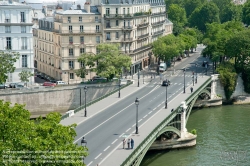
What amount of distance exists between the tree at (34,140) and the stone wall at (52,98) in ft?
127

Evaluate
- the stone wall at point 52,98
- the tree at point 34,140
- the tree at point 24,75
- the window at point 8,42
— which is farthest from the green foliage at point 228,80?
the tree at point 34,140

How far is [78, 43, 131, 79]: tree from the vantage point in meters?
85.4

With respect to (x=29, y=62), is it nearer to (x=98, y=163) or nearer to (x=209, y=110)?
(x=209, y=110)

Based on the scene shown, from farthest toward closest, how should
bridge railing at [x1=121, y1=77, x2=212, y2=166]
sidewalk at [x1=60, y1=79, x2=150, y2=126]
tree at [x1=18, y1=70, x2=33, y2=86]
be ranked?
tree at [x1=18, y1=70, x2=33, y2=86]
sidewalk at [x1=60, y1=79, x2=150, y2=126]
bridge railing at [x1=121, y1=77, x2=212, y2=166]

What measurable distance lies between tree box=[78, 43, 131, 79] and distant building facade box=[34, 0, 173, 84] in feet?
26.6

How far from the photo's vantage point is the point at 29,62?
8338 centimetres

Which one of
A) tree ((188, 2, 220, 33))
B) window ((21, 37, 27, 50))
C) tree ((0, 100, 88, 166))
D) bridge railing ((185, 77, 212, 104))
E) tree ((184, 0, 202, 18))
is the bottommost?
bridge railing ((185, 77, 212, 104))

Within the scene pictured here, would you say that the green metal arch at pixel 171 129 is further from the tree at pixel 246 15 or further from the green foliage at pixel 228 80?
the tree at pixel 246 15

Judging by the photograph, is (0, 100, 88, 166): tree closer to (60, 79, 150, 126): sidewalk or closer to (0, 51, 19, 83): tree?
(60, 79, 150, 126): sidewalk

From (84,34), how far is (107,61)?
11879mm

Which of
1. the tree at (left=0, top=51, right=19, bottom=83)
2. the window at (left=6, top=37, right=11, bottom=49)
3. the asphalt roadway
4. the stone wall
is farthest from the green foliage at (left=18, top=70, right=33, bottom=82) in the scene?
the asphalt roadway

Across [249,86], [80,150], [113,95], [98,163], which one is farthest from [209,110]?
[80,150]

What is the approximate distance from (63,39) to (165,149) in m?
34.2

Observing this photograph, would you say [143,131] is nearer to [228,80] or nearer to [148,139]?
[148,139]
